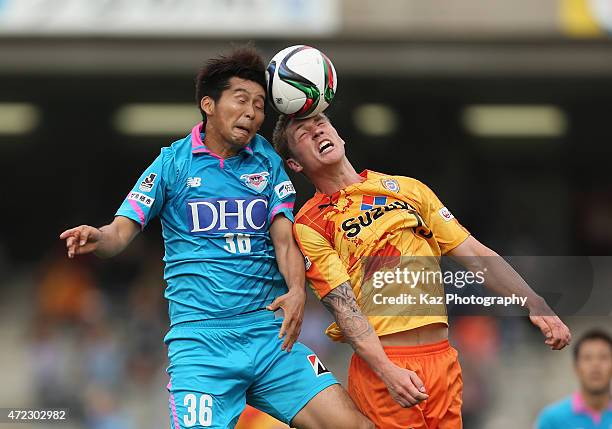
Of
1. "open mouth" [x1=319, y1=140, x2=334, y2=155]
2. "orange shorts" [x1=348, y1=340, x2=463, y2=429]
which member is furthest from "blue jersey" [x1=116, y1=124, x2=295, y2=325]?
"orange shorts" [x1=348, y1=340, x2=463, y2=429]

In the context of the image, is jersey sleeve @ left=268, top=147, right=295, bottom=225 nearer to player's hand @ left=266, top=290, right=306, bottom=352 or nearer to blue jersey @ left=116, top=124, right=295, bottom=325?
blue jersey @ left=116, top=124, right=295, bottom=325

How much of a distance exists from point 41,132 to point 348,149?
18.8 ft

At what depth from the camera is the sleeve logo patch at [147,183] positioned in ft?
17.2

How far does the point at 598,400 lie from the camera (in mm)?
7074

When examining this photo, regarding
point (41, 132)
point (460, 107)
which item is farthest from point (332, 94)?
point (41, 132)

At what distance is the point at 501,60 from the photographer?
16703mm

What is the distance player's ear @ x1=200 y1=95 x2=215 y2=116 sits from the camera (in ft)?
17.6

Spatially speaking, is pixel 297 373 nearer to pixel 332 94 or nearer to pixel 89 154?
pixel 332 94

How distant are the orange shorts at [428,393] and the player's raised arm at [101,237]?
129 cm

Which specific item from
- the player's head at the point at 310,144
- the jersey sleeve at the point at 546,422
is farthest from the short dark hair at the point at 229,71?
the jersey sleeve at the point at 546,422

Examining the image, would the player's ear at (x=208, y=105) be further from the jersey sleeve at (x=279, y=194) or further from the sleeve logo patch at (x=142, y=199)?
the sleeve logo patch at (x=142, y=199)

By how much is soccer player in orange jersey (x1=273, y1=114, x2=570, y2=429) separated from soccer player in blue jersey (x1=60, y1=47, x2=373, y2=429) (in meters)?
0.14

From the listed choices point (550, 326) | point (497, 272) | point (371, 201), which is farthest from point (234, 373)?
point (550, 326)

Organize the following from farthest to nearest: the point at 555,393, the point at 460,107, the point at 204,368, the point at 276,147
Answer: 1. the point at 460,107
2. the point at 555,393
3. the point at 276,147
4. the point at 204,368
